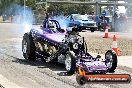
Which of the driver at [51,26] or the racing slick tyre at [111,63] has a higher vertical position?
the driver at [51,26]

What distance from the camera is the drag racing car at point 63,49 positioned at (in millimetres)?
10594

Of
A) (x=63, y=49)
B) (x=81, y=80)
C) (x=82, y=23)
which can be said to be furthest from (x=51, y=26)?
(x=82, y=23)

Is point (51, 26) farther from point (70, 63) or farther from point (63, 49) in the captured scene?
point (70, 63)

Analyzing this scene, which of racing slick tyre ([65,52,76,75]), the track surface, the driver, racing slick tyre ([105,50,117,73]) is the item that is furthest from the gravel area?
racing slick tyre ([65,52,76,75])

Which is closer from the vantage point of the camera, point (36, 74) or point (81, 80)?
point (81, 80)

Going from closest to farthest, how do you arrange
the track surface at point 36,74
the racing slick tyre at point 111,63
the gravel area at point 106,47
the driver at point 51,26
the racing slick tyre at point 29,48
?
the track surface at point 36,74 < the racing slick tyre at point 111,63 < the racing slick tyre at point 29,48 < the driver at point 51,26 < the gravel area at point 106,47

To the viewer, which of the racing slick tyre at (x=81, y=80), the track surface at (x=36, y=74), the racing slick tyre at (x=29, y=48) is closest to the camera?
the racing slick tyre at (x=81, y=80)

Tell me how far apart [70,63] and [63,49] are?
897mm

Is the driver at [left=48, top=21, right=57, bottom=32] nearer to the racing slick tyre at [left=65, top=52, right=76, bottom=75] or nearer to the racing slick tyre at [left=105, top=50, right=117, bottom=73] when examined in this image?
the racing slick tyre at [left=65, top=52, right=76, bottom=75]

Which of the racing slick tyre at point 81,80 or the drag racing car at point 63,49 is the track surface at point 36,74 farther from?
the racing slick tyre at point 81,80

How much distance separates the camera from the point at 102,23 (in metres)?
39.9

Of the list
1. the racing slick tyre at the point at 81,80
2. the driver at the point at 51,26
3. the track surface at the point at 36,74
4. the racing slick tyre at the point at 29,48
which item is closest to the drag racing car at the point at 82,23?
the track surface at the point at 36,74

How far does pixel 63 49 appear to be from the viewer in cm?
1154

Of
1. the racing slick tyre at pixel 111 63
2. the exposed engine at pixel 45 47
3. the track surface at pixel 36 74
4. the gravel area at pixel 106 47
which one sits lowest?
the gravel area at pixel 106 47
